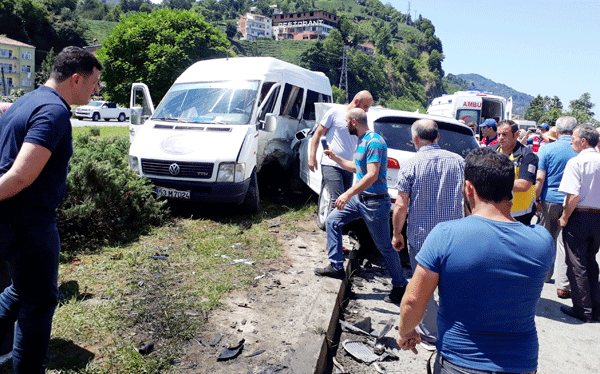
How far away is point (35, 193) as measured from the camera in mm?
2529

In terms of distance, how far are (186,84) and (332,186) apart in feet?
14.1

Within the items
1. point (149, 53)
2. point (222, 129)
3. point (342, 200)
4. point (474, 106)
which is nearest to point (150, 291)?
point (342, 200)

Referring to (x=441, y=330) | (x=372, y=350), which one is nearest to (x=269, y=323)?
(x=372, y=350)

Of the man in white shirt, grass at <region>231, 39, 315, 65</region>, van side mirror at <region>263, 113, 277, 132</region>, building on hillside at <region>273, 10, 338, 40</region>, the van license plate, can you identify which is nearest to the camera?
the man in white shirt

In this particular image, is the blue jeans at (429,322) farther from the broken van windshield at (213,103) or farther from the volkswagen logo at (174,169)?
the broken van windshield at (213,103)

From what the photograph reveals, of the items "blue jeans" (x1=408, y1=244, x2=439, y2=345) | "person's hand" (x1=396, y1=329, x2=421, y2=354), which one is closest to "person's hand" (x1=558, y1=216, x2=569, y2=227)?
"blue jeans" (x1=408, y1=244, x2=439, y2=345)

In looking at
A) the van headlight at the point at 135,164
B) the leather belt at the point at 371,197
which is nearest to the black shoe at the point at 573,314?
the leather belt at the point at 371,197

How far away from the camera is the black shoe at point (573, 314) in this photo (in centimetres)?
509

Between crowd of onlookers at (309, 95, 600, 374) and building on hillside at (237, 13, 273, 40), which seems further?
building on hillside at (237, 13, 273, 40)

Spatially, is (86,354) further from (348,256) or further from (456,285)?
(348,256)

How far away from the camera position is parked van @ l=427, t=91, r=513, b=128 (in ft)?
61.4

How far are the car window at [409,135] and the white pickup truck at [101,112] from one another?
40.1 meters

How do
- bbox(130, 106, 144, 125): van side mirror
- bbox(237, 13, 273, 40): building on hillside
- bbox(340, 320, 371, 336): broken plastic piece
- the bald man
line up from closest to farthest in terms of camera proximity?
bbox(340, 320, 371, 336): broken plastic piece → the bald man → bbox(130, 106, 144, 125): van side mirror → bbox(237, 13, 273, 40): building on hillside

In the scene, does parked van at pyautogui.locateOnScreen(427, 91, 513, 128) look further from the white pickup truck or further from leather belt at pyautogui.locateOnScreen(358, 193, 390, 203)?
the white pickup truck
